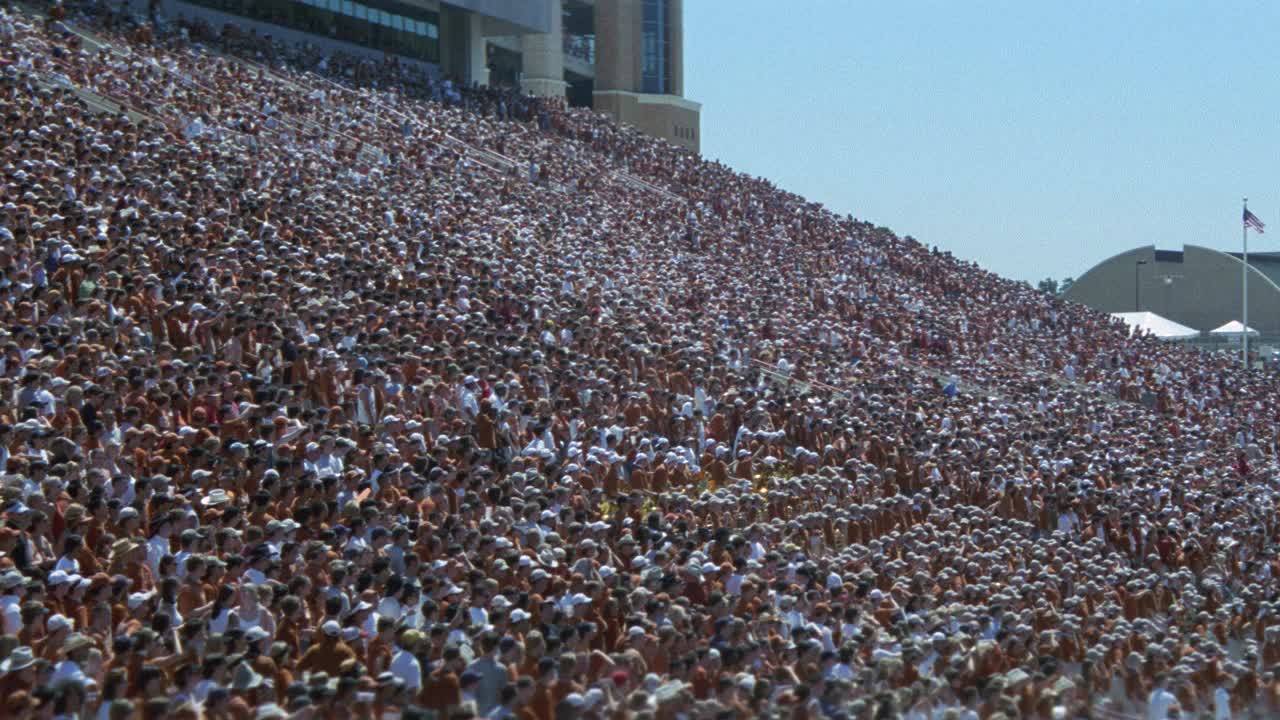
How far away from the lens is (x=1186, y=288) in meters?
72.4

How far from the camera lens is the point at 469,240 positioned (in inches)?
1123

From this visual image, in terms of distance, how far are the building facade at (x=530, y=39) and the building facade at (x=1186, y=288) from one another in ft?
68.4

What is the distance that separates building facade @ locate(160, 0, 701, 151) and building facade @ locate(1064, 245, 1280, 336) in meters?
20.8

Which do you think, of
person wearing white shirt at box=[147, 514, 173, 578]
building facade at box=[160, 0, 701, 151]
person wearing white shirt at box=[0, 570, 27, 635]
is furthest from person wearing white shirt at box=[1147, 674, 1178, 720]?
building facade at box=[160, 0, 701, 151]

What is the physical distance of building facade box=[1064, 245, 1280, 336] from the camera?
7162 centimetres

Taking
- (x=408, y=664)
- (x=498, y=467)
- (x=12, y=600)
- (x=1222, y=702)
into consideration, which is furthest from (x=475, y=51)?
(x=408, y=664)

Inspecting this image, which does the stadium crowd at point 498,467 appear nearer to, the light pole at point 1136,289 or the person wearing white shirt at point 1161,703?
the person wearing white shirt at point 1161,703

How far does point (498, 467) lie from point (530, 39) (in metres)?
49.8

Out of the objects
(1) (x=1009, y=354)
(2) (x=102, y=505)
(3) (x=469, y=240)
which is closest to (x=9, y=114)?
(3) (x=469, y=240)

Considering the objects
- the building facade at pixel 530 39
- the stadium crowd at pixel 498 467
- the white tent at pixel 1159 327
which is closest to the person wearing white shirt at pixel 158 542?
the stadium crowd at pixel 498 467

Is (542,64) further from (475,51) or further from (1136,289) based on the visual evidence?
(1136,289)

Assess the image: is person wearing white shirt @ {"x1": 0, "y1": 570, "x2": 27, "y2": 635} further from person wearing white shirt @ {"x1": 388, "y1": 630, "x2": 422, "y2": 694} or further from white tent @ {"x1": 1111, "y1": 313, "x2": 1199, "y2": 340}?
white tent @ {"x1": 1111, "y1": 313, "x2": 1199, "y2": 340}

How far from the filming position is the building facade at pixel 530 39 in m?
48.2

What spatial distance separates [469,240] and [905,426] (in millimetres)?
8809
